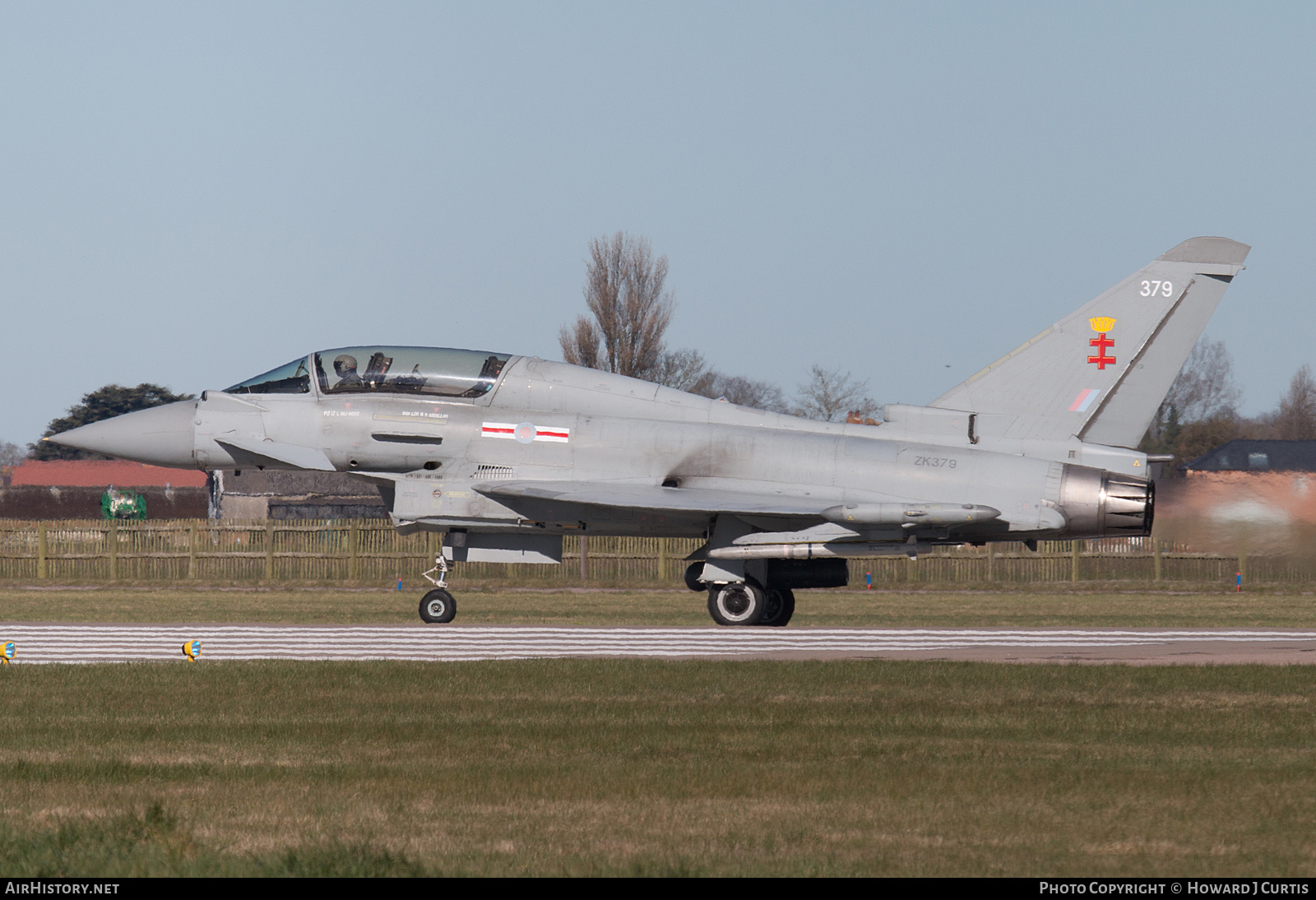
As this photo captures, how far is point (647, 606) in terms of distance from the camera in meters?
25.3

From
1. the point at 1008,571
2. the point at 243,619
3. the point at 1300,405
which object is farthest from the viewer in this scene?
the point at 1300,405

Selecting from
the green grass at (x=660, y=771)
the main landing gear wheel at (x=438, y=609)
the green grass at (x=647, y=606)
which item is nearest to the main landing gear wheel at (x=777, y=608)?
the green grass at (x=647, y=606)

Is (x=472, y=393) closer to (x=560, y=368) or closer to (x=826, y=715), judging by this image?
(x=560, y=368)

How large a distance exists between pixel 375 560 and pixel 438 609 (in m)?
16.2

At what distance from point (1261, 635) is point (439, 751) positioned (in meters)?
12.6

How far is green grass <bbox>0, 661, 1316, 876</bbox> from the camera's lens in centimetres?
584

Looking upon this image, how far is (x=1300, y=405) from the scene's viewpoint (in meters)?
71.2

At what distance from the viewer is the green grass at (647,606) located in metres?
21.3

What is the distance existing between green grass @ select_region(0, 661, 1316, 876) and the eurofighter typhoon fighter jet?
5718mm

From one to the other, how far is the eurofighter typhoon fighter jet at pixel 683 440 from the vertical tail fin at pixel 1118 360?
0.02 meters

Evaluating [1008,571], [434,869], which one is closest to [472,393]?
[434,869]

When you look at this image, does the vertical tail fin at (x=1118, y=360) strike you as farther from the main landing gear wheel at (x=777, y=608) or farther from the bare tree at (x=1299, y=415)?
the bare tree at (x=1299, y=415)

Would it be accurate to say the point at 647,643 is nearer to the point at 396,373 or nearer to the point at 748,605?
the point at 748,605

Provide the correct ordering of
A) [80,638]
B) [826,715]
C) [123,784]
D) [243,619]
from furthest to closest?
[243,619]
[80,638]
[826,715]
[123,784]
